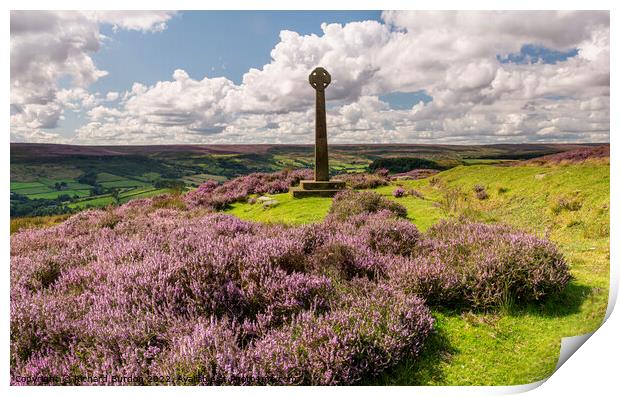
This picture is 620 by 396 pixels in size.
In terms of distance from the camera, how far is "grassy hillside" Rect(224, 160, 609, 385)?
11.1 feet

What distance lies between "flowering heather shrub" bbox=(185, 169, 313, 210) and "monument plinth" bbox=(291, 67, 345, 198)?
2.68 m

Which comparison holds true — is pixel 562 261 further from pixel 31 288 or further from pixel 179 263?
pixel 31 288

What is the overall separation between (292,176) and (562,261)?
14620 mm

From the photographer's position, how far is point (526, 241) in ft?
15.6

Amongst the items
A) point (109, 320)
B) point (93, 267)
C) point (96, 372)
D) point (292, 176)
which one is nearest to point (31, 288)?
point (93, 267)

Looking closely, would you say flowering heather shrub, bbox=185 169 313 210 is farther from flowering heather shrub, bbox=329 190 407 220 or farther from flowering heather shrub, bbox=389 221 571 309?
flowering heather shrub, bbox=389 221 571 309

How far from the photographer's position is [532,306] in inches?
161

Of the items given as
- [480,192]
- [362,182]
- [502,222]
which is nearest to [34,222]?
[502,222]

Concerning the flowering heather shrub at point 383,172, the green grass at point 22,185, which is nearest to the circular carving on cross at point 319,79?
the flowering heather shrub at point 383,172

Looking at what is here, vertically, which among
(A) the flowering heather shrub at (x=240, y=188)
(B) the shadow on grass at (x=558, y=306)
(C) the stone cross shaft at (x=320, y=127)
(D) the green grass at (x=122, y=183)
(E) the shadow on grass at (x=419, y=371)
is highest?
(C) the stone cross shaft at (x=320, y=127)

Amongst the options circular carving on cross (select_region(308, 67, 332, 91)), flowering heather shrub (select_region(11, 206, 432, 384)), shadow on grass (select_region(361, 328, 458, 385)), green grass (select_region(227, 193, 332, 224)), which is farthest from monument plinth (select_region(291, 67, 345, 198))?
shadow on grass (select_region(361, 328, 458, 385))

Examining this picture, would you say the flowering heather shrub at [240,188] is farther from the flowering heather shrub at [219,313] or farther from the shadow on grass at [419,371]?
the shadow on grass at [419,371]

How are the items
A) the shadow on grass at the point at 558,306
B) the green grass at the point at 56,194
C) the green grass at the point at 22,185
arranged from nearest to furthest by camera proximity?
the shadow on grass at the point at 558,306 < the green grass at the point at 22,185 < the green grass at the point at 56,194

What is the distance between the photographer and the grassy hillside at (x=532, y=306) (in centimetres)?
338
